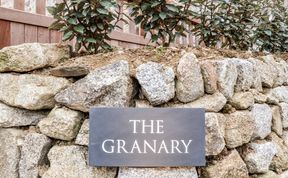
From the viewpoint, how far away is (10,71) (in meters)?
1.68

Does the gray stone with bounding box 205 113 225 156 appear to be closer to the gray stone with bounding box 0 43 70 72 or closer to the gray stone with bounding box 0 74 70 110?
the gray stone with bounding box 0 74 70 110

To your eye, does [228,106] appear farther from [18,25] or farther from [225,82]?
[18,25]

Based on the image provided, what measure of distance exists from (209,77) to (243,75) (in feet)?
1.01

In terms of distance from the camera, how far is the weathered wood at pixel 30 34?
6.93ft

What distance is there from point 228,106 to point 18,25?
49.8 inches

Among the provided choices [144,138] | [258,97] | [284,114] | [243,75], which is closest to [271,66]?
[284,114]

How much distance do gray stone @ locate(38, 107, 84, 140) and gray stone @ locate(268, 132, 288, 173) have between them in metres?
1.09

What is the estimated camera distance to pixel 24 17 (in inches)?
81.7

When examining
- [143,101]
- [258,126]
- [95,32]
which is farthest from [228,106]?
[95,32]

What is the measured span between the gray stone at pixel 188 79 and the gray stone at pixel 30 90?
19.9 inches

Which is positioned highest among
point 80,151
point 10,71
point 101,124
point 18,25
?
point 18,25

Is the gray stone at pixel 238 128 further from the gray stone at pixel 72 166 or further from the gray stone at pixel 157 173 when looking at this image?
the gray stone at pixel 72 166

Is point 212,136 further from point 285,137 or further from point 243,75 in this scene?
point 285,137

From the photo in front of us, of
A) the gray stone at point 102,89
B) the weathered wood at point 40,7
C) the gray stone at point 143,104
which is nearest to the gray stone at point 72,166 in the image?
the gray stone at point 102,89
